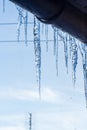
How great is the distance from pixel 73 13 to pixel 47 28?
1.16m

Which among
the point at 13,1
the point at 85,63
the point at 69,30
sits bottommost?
the point at 85,63

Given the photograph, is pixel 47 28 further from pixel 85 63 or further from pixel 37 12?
pixel 37 12

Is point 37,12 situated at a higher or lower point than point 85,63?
higher

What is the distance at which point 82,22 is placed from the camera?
10.6 feet

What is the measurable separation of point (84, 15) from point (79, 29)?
0.19 m

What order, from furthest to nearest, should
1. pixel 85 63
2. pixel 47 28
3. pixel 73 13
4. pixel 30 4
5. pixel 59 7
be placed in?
1. pixel 85 63
2. pixel 47 28
3. pixel 73 13
4. pixel 59 7
5. pixel 30 4

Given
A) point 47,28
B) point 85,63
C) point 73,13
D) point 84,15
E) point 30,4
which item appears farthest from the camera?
point 85,63

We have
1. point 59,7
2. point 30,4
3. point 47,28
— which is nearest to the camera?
point 30,4

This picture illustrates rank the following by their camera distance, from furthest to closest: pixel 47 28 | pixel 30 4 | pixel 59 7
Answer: pixel 47 28
pixel 59 7
pixel 30 4

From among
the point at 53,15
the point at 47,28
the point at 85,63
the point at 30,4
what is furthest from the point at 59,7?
the point at 85,63

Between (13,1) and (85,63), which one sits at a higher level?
(13,1)

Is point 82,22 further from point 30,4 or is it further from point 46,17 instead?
point 30,4

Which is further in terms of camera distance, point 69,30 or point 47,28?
point 47,28

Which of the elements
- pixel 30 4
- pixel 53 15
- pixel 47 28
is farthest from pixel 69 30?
pixel 47 28
